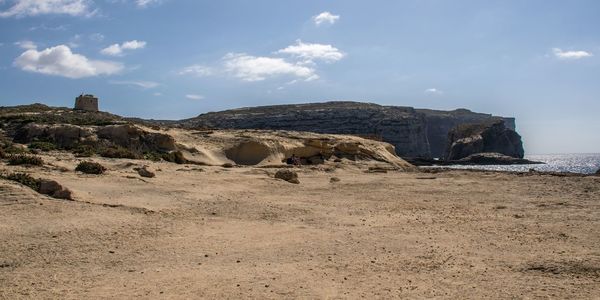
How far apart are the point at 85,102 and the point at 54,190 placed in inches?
1471

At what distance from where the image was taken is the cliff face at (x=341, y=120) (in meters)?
94.2

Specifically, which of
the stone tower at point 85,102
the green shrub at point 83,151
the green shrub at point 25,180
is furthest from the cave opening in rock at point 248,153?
the stone tower at point 85,102

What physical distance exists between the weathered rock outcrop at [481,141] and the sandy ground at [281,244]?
82.3 meters

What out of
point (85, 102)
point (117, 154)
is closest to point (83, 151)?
point (117, 154)

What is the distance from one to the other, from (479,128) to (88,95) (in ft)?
259

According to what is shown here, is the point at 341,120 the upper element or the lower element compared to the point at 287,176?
upper

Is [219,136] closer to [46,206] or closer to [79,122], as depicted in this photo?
[79,122]

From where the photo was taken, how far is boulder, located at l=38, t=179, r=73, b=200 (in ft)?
33.6

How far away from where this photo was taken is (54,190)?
34.2ft

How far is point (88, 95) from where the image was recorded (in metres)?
45.1

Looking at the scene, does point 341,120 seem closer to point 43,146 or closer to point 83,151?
point 43,146

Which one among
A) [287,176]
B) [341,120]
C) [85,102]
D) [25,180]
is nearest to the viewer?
[25,180]

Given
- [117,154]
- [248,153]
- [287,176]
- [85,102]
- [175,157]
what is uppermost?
[85,102]

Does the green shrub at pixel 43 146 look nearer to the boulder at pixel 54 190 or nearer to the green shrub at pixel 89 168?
the green shrub at pixel 89 168
